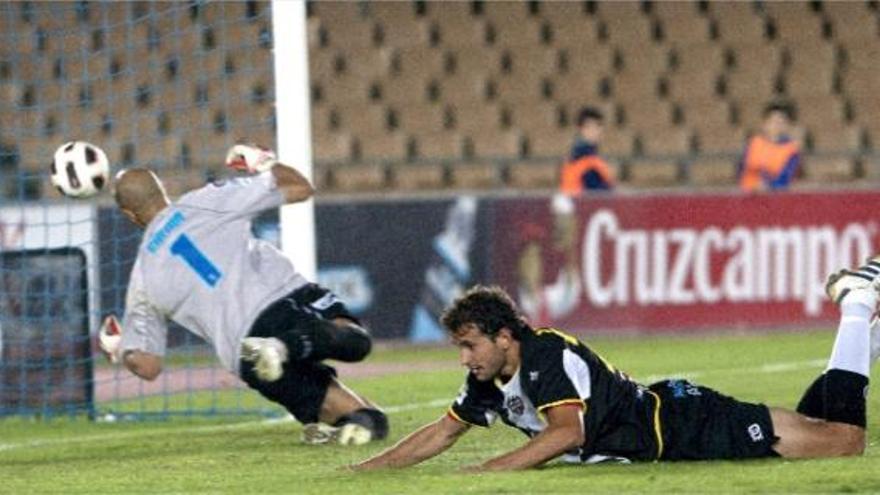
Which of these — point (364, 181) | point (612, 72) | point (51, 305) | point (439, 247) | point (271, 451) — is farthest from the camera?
point (612, 72)

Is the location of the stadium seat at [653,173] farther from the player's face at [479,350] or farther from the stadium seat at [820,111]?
the player's face at [479,350]

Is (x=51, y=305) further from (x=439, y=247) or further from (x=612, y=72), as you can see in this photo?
(x=612, y=72)

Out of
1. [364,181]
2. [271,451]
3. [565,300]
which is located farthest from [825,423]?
[364,181]

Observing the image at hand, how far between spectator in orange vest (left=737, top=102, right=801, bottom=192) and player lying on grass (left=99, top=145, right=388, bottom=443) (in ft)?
28.5

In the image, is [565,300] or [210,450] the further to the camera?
[565,300]

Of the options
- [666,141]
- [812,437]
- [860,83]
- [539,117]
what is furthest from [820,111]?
[812,437]

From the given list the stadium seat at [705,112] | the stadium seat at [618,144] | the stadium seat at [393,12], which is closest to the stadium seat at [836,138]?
the stadium seat at [705,112]

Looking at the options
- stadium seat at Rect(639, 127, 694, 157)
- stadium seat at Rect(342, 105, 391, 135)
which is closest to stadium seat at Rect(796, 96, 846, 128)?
stadium seat at Rect(639, 127, 694, 157)

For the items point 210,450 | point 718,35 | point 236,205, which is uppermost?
point 718,35

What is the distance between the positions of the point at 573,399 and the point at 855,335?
1.28 metres

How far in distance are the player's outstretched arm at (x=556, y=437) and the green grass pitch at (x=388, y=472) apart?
0.29 ft

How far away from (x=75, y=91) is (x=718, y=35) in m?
6.10

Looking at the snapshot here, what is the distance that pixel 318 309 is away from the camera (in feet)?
36.7

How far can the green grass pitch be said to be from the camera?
8.69 m
